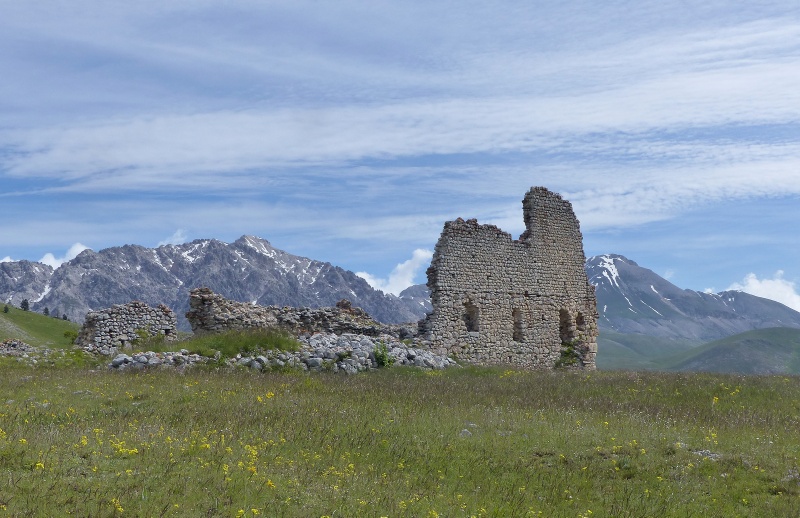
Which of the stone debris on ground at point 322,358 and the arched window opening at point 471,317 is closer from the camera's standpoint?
the stone debris on ground at point 322,358

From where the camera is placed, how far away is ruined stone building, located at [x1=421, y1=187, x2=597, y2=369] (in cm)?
3128

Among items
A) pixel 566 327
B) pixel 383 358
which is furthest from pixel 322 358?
pixel 566 327

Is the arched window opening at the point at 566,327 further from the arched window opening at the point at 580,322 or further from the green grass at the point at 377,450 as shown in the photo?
the green grass at the point at 377,450

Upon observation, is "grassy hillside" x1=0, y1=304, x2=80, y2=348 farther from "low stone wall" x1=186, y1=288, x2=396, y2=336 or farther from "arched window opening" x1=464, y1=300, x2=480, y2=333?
"arched window opening" x1=464, y1=300, x2=480, y2=333

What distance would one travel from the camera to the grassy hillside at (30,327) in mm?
90938

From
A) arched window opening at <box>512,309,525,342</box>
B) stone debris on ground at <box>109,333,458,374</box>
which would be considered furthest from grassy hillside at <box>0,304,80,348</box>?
stone debris on ground at <box>109,333,458,374</box>

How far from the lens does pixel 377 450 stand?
39.8 feet

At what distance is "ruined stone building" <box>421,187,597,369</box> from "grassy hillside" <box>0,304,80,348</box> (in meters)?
69.5

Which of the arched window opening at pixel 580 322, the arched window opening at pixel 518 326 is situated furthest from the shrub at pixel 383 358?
the arched window opening at pixel 580 322

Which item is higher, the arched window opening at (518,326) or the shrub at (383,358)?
the arched window opening at (518,326)

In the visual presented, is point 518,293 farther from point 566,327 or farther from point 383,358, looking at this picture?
point 383,358

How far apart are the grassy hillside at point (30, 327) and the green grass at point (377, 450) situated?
79.7 meters

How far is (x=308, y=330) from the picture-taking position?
31.8 metres

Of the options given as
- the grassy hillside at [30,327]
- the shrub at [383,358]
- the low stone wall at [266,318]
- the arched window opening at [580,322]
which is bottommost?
the grassy hillside at [30,327]
